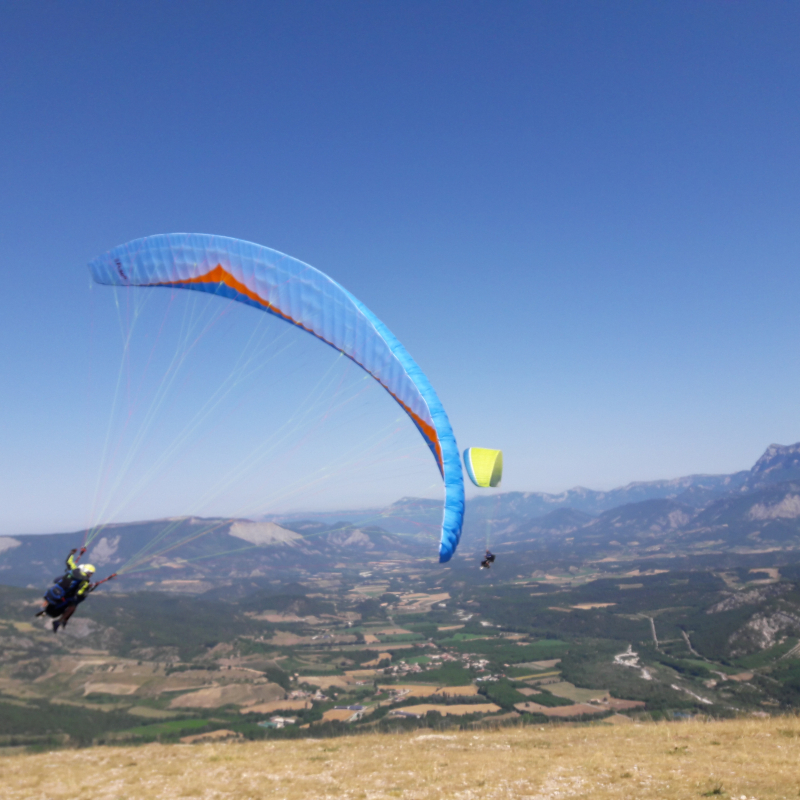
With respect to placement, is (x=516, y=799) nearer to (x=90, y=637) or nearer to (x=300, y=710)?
(x=300, y=710)

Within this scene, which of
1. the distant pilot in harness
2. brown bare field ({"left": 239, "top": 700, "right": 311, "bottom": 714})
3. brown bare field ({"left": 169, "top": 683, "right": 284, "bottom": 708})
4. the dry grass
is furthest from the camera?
brown bare field ({"left": 169, "top": 683, "right": 284, "bottom": 708})

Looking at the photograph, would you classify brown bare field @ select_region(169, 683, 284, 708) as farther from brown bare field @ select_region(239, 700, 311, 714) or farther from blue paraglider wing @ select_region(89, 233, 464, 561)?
blue paraglider wing @ select_region(89, 233, 464, 561)

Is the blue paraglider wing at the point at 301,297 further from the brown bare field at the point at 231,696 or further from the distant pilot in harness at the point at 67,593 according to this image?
the brown bare field at the point at 231,696

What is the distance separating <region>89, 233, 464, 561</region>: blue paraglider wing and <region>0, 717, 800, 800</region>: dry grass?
22.6 feet

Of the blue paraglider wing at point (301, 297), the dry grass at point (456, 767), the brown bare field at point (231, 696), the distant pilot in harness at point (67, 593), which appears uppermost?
the blue paraglider wing at point (301, 297)

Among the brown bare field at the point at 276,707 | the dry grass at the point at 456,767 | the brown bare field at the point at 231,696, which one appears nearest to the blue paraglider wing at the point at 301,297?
the dry grass at the point at 456,767

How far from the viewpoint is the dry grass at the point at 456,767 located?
1394 cm

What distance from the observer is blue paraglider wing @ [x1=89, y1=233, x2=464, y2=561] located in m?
16.7

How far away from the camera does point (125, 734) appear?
4031 inches

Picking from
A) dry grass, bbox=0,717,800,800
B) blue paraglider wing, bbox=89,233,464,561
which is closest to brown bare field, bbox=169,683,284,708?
dry grass, bbox=0,717,800,800

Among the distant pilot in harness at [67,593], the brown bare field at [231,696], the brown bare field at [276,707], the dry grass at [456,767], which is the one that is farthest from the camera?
the brown bare field at [231,696]

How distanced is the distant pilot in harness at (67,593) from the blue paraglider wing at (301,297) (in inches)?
430


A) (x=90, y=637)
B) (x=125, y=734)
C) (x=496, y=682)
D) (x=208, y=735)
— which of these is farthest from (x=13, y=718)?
(x=496, y=682)

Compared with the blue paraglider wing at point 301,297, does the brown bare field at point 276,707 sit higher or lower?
lower
